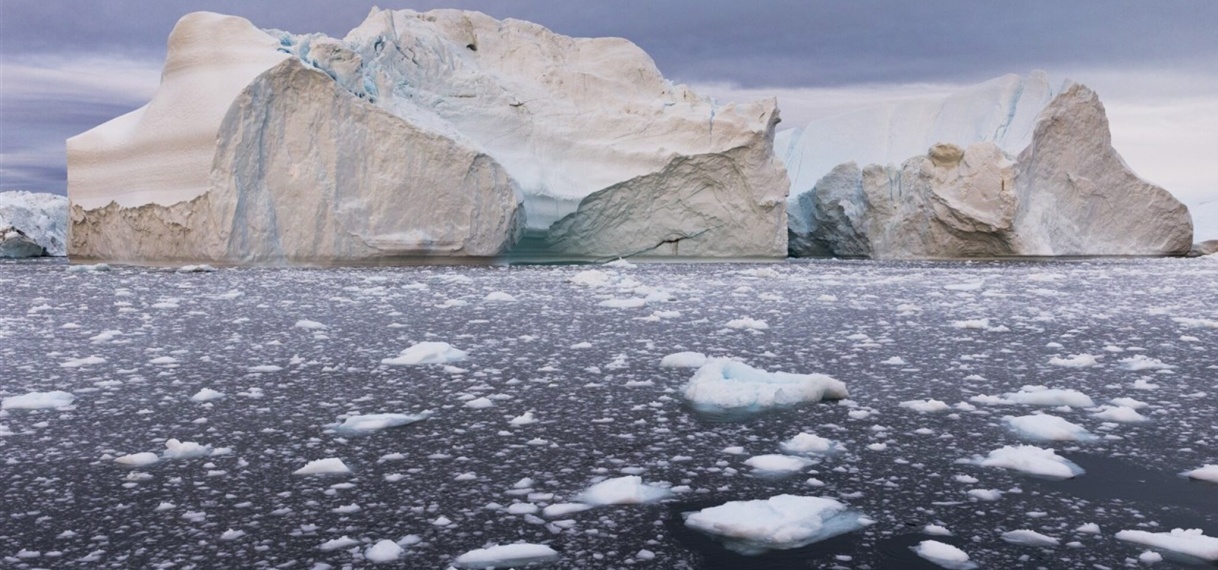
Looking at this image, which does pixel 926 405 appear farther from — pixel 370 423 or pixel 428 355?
pixel 428 355

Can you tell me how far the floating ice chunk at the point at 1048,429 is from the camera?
227cm

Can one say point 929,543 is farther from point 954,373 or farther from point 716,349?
point 716,349

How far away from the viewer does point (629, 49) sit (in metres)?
15.0

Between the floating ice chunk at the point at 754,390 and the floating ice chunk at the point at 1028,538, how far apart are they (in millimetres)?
1054

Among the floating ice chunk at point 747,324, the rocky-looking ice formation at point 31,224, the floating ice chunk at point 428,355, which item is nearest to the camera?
the floating ice chunk at point 428,355

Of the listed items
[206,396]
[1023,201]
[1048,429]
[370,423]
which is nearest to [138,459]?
[370,423]

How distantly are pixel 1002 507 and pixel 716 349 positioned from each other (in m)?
2.09

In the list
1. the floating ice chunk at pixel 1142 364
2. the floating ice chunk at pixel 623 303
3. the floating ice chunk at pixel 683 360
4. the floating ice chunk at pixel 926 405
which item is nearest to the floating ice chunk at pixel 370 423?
the floating ice chunk at pixel 683 360

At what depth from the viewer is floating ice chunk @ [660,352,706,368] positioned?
10.9ft

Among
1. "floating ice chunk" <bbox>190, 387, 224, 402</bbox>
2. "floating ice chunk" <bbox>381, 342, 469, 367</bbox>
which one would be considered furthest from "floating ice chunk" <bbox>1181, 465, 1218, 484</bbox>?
"floating ice chunk" <bbox>190, 387, 224, 402</bbox>

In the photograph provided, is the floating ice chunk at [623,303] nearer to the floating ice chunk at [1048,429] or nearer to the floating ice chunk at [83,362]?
the floating ice chunk at [83,362]

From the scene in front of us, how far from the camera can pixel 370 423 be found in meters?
2.39

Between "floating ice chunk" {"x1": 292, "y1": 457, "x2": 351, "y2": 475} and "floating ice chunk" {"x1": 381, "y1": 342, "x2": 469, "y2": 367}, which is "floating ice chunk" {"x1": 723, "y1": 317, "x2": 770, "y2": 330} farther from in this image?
"floating ice chunk" {"x1": 292, "y1": 457, "x2": 351, "y2": 475}

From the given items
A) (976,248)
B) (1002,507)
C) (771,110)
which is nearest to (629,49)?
(771,110)
